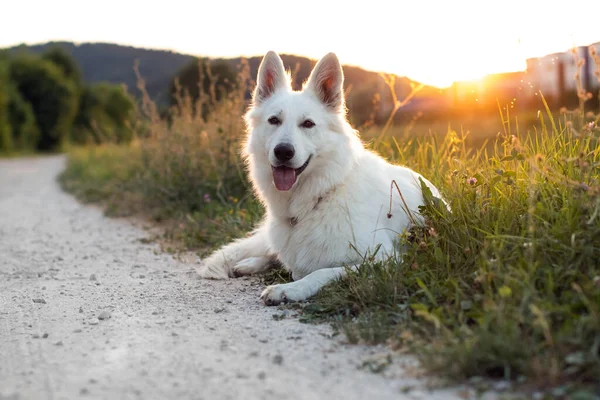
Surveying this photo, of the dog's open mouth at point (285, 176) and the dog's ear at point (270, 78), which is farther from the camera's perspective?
the dog's ear at point (270, 78)

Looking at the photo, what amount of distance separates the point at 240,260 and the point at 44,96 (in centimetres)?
3714

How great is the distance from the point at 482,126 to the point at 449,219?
248 inches

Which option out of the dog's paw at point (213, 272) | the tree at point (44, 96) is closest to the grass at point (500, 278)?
the dog's paw at point (213, 272)

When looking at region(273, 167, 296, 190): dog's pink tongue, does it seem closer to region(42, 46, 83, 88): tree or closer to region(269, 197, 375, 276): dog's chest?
region(269, 197, 375, 276): dog's chest

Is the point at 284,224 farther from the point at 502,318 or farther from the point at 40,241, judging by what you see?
the point at 40,241

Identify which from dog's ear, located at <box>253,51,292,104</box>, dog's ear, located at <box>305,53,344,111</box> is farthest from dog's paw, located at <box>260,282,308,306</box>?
dog's ear, located at <box>253,51,292,104</box>

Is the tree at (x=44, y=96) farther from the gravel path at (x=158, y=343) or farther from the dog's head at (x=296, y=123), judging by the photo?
the dog's head at (x=296, y=123)

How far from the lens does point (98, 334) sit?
130 inches

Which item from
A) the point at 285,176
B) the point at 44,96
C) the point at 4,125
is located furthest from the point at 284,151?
the point at 44,96

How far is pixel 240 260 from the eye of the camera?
16.6 ft

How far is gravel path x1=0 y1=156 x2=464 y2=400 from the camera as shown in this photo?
246 centimetres

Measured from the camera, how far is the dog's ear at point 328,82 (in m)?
4.50

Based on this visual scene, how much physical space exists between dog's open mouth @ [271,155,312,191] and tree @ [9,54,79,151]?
3629 cm

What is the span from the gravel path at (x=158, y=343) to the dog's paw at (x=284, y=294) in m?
0.08
